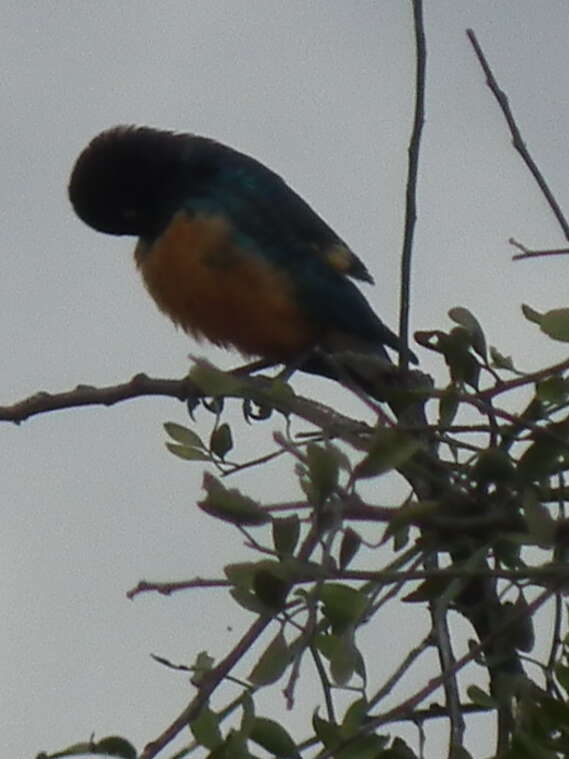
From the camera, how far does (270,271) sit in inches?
153

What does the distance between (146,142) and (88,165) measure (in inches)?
6.1

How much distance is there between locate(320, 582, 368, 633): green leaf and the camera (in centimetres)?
165

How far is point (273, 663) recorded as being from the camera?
1.66m

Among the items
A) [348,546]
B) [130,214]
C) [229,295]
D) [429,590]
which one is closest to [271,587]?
[348,546]

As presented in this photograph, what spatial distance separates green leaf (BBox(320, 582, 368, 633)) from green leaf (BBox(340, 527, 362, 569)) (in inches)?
3.7

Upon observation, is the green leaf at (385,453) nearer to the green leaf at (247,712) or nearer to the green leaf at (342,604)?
the green leaf at (342,604)

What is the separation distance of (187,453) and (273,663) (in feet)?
1.34

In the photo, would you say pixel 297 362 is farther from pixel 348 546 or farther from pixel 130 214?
pixel 348 546

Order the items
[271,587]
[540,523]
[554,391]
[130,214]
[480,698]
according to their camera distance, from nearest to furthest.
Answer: [540,523] < [271,587] < [554,391] < [480,698] < [130,214]

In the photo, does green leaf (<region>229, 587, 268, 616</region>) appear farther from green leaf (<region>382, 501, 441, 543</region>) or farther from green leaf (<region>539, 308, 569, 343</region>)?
green leaf (<region>539, 308, 569, 343</region>)

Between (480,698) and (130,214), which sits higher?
(130,214)

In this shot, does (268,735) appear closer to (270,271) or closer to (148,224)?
(270,271)

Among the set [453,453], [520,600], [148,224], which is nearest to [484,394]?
[453,453]

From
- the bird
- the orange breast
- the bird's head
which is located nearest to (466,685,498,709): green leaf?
the bird
